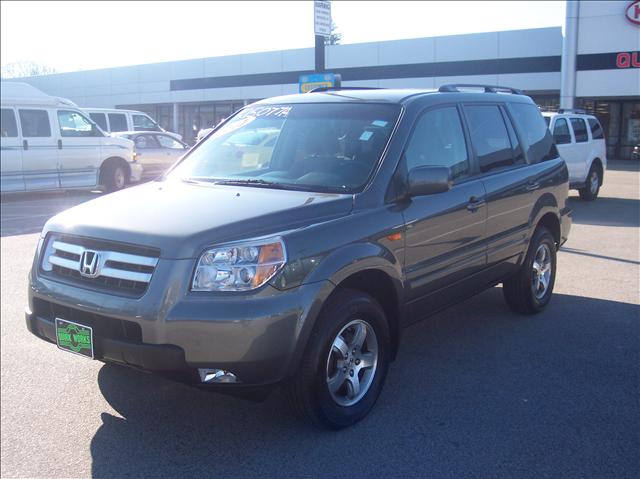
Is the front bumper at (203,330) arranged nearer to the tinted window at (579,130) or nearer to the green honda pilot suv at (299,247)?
the green honda pilot suv at (299,247)

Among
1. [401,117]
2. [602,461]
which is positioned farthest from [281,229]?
[602,461]

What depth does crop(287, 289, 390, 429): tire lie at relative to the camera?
3.53 meters

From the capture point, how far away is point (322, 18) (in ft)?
38.8

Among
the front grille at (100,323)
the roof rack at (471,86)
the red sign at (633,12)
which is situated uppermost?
the red sign at (633,12)

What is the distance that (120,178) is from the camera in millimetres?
16641

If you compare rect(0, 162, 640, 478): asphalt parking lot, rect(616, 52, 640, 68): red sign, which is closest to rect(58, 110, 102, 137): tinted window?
rect(0, 162, 640, 478): asphalt parking lot

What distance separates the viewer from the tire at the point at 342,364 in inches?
139

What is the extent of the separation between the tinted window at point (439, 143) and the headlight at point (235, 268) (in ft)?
4.69

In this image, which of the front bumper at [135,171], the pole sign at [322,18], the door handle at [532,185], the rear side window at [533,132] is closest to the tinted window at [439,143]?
the door handle at [532,185]

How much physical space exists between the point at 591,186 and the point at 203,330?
45.6ft

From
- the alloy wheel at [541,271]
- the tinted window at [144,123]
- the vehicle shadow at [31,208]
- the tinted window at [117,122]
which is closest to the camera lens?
the alloy wheel at [541,271]

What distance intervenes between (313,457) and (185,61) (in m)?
42.4

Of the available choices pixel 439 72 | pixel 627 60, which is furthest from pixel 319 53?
pixel 439 72

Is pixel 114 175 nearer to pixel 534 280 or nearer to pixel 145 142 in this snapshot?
pixel 145 142
